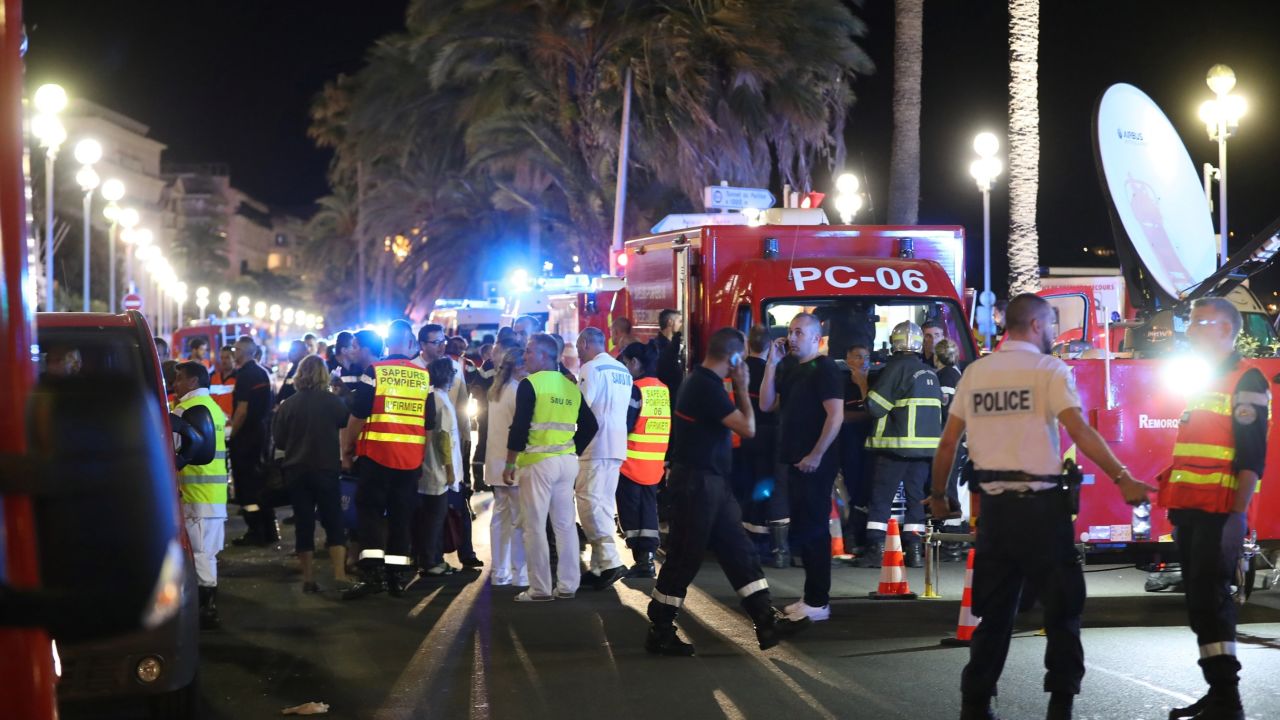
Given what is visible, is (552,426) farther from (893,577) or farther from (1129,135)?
(1129,135)

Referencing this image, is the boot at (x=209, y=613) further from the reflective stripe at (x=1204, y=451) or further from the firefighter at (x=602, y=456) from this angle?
the reflective stripe at (x=1204, y=451)

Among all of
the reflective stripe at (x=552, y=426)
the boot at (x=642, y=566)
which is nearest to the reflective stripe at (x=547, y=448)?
the reflective stripe at (x=552, y=426)

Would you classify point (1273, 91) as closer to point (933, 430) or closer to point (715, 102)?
point (715, 102)

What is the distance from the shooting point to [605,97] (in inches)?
1233

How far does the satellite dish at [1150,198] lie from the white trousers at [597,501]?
4236 millimetres

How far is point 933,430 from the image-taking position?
11.9 metres

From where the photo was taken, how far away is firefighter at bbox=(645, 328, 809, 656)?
8.71m

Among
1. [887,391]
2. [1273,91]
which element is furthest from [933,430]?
[1273,91]

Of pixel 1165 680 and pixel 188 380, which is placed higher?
pixel 188 380

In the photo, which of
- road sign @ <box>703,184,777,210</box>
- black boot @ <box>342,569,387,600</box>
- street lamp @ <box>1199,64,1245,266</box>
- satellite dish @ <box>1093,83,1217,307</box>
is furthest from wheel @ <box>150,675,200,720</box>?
street lamp @ <box>1199,64,1245,266</box>

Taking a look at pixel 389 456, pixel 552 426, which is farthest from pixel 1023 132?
pixel 389 456

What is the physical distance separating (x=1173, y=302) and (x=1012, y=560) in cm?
575

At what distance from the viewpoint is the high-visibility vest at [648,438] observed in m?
12.3

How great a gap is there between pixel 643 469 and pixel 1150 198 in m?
4.50
